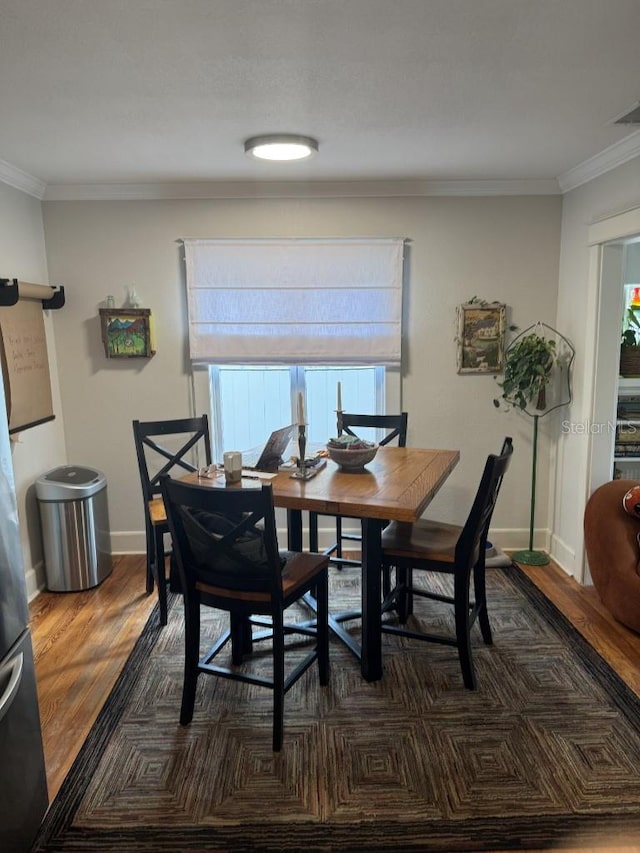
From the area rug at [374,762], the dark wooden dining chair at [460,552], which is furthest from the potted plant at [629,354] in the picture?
the area rug at [374,762]

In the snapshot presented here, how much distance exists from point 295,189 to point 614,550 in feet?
9.07

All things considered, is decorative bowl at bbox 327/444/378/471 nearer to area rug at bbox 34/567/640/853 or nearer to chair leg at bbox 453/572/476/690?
chair leg at bbox 453/572/476/690

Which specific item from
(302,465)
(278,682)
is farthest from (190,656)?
(302,465)

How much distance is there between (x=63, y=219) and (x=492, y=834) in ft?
12.5

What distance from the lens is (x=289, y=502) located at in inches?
92.0

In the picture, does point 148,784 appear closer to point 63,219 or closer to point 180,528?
point 180,528

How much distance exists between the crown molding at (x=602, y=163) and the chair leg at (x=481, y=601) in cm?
214

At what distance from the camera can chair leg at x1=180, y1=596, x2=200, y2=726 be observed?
2.22m

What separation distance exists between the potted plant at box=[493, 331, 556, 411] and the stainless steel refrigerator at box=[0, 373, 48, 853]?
283 centimetres

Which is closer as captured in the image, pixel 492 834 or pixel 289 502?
pixel 492 834

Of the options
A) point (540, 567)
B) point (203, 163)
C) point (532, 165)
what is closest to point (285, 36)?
point (203, 163)

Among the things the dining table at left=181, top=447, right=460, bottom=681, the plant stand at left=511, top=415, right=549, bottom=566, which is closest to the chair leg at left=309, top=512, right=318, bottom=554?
the dining table at left=181, top=447, right=460, bottom=681

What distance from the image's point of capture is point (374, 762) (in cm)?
206

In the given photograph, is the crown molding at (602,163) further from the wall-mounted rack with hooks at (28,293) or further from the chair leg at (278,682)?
the wall-mounted rack with hooks at (28,293)
